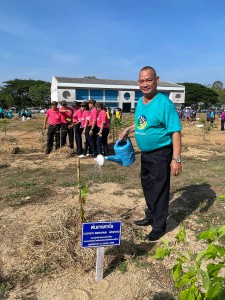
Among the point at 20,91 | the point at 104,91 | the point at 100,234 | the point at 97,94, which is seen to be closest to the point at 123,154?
the point at 100,234

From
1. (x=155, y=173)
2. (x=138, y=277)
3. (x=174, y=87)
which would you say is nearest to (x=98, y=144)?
(x=155, y=173)

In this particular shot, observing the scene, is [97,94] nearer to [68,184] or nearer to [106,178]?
[106,178]

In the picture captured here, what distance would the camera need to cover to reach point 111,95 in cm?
6681

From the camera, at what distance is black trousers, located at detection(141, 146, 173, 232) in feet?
10.4

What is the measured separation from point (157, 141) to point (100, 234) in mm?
1168

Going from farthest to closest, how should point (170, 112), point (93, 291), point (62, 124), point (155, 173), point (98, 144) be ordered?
point (62, 124) → point (98, 144) → point (155, 173) → point (170, 112) → point (93, 291)

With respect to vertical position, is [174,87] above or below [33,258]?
above

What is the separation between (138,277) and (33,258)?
3.16ft

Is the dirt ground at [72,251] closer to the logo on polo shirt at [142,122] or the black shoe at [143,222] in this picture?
the black shoe at [143,222]

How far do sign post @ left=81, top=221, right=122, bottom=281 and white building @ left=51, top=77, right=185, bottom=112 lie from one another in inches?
2348

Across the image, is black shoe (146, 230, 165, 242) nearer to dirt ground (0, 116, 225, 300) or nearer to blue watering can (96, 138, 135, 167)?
dirt ground (0, 116, 225, 300)

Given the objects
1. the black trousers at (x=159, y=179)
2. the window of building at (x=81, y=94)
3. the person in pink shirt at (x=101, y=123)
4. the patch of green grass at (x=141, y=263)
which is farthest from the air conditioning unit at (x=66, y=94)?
the patch of green grass at (x=141, y=263)

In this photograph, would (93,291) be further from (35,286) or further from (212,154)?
(212,154)

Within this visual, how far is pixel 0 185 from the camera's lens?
5.58 metres
